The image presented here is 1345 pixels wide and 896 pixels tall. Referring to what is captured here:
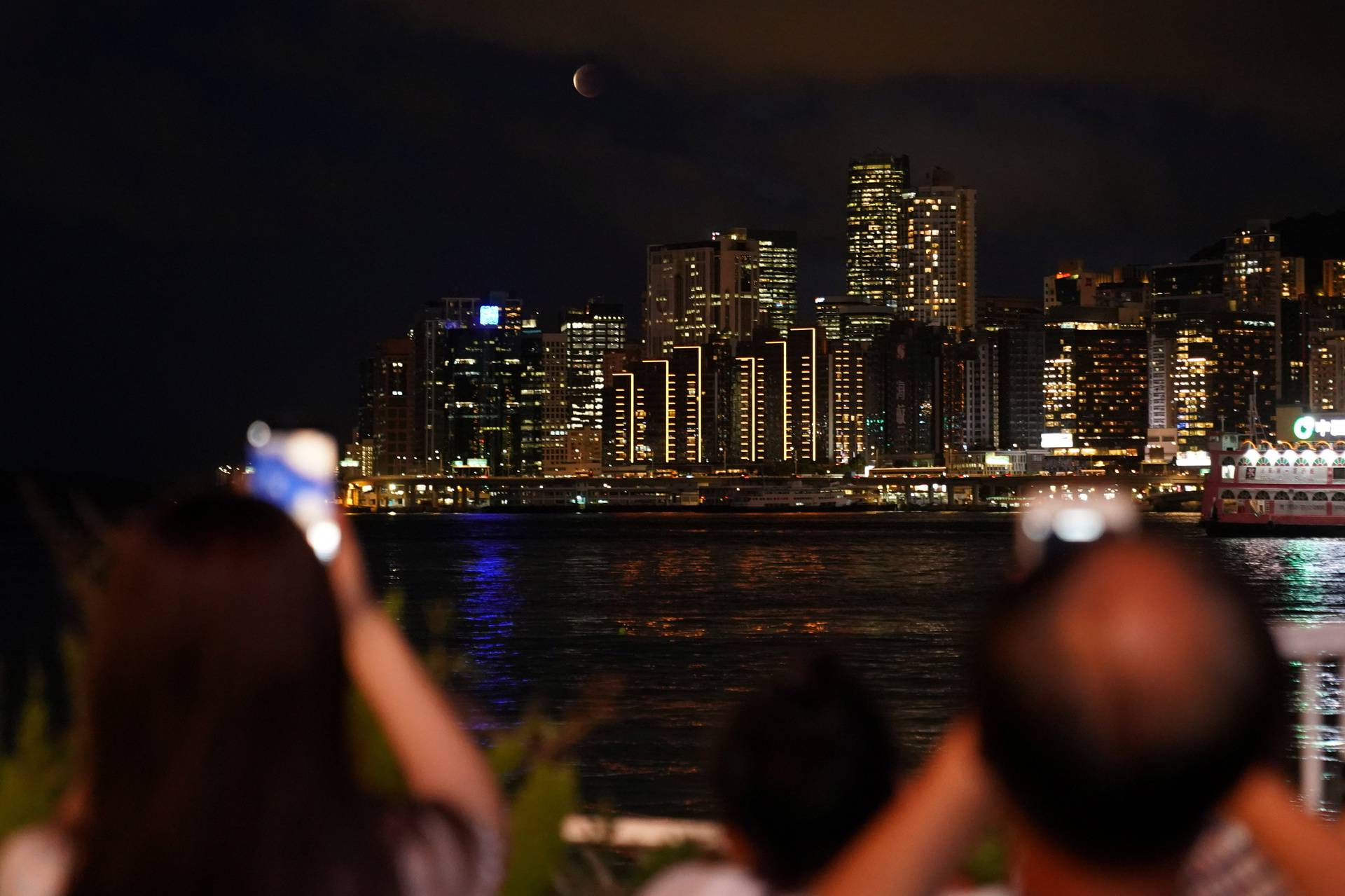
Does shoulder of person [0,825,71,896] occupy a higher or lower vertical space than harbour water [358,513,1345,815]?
higher

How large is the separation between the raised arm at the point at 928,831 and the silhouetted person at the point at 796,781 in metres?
0.31

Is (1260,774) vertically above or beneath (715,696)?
above

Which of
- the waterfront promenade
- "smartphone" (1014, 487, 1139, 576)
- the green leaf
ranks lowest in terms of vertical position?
the waterfront promenade

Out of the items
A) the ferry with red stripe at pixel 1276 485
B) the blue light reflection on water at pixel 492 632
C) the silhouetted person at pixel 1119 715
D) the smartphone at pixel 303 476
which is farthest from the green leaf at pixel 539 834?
the ferry with red stripe at pixel 1276 485

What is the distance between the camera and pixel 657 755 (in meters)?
17.8

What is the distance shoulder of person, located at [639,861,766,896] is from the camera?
1895 mm

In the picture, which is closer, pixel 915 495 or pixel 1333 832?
pixel 1333 832

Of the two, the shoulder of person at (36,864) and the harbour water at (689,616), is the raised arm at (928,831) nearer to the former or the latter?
the harbour water at (689,616)

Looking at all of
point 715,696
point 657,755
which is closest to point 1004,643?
point 657,755

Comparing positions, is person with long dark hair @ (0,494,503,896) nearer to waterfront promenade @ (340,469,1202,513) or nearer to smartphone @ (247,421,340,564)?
smartphone @ (247,421,340,564)

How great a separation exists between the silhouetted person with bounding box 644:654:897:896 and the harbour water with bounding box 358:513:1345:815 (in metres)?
0.35

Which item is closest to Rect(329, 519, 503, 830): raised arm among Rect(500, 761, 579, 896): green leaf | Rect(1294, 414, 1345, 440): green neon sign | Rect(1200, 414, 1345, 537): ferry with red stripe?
Rect(500, 761, 579, 896): green leaf

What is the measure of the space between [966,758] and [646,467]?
7687 inches

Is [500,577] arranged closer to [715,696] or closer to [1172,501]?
Answer: [715,696]
